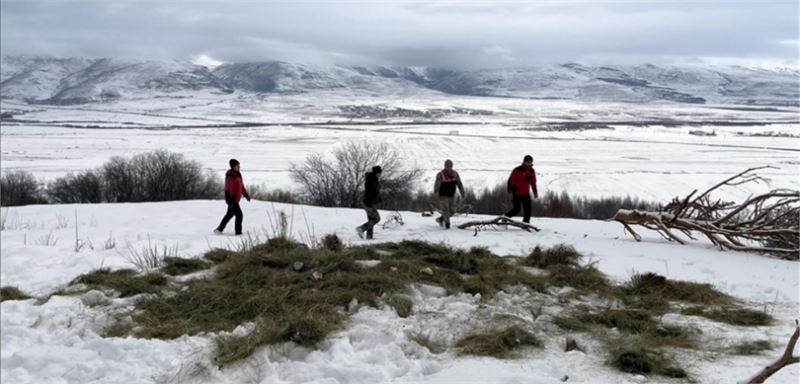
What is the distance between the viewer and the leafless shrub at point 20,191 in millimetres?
38156

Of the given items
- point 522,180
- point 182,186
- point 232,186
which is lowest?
point 182,186

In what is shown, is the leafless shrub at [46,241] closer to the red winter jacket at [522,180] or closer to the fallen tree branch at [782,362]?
the red winter jacket at [522,180]

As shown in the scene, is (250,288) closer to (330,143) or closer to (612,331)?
(612,331)

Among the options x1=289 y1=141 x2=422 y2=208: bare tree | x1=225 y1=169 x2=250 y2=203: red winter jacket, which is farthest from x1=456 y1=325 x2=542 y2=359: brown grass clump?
x1=289 y1=141 x2=422 y2=208: bare tree

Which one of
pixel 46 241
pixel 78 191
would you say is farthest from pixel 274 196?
pixel 46 241

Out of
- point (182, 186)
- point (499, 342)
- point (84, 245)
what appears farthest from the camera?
point (182, 186)

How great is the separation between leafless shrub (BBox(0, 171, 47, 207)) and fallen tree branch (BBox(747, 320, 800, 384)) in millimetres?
43565

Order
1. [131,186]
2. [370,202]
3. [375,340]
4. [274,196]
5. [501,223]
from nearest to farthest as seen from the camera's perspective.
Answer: [375,340] → [370,202] → [501,223] → [274,196] → [131,186]

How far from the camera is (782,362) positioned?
104 inches

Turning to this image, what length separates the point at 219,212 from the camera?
55.6ft

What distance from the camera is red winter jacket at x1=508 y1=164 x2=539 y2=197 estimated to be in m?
13.1

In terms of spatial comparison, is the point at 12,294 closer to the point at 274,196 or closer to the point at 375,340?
the point at 375,340

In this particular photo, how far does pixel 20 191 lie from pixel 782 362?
4762cm

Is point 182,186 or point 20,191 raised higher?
point 182,186
